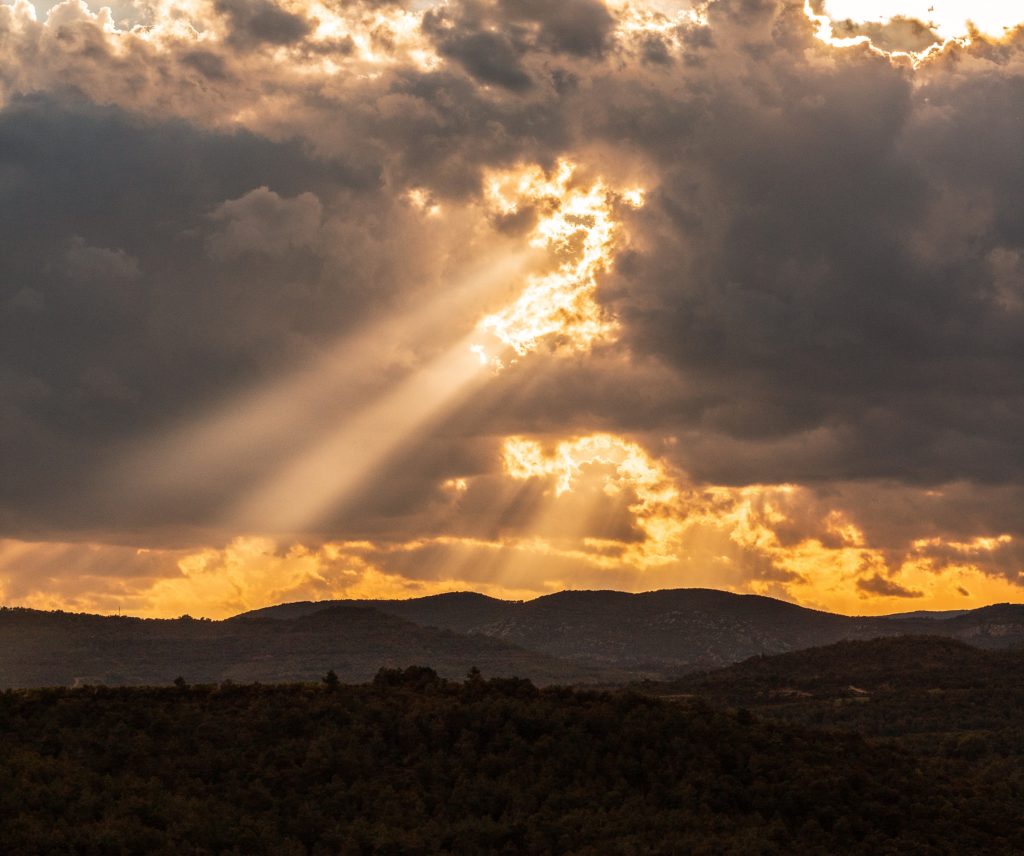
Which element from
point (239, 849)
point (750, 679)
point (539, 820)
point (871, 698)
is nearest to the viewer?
point (239, 849)

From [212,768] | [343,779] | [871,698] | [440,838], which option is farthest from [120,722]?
[871,698]

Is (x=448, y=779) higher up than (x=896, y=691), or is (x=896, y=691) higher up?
(x=896, y=691)

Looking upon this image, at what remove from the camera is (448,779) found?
50.3 metres

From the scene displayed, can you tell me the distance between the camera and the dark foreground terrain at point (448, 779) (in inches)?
1758

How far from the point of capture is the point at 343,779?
49875mm

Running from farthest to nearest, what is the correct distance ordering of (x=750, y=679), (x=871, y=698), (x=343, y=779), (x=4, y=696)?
(x=750, y=679), (x=871, y=698), (x=4, y=696), (x=343, y=779)

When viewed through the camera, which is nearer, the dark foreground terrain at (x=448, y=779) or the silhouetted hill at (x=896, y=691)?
the dark foreground terrain at (x=448, y=779)

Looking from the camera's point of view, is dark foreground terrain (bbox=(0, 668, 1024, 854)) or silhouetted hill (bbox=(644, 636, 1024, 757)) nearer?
dark foreground terrain (bbox=(0, 668, 1024, 854))

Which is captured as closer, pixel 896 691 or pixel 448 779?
pixel 448 779

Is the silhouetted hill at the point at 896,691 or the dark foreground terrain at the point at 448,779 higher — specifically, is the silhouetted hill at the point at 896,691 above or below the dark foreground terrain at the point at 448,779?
above

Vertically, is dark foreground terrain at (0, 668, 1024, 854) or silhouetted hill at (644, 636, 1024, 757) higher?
silhouetted hill at (644, 636, 1024, 757)

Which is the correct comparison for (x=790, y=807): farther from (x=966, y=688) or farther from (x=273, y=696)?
(x=966, y=688)

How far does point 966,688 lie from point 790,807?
8700cm

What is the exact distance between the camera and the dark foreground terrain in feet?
147
